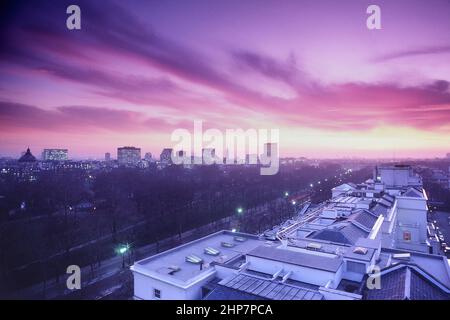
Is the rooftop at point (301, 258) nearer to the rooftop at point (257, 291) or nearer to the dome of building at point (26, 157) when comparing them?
the rooftop at point (257, 291)

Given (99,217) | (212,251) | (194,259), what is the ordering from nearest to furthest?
(194,259), (212,251), (99,217)

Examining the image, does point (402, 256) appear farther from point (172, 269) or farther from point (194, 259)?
point (172, 269)

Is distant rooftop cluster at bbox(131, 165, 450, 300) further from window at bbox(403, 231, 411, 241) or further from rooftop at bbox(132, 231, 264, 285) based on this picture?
window at bbox(403, 231, 411, 241)

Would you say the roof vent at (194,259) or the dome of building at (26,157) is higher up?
the dome of building at (26,157)

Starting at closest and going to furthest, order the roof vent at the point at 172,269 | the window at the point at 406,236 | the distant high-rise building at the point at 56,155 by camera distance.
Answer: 1. the roof vent at the point at 172,269
2. the window at the point at 406,236
3. the distant high-rise building at the point at 56,155

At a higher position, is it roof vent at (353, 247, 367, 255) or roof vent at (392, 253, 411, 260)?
roof vent at (353, 247, 367, 255)

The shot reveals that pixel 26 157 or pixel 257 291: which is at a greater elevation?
pixel 26 157

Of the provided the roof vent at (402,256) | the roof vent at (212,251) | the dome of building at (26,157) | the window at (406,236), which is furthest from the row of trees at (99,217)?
the dome of building at (26,157)

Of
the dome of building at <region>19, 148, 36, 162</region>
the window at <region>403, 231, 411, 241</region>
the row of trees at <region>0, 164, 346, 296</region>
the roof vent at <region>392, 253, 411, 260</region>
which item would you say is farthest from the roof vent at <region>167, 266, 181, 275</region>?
the dome of building at <region>19, 148, 36, 162</region>

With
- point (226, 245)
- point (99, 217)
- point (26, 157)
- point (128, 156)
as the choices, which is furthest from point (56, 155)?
point (226, 245)
